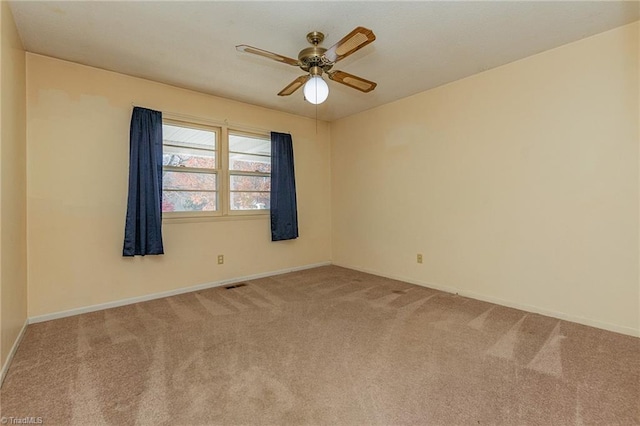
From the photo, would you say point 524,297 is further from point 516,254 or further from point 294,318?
point 294,318

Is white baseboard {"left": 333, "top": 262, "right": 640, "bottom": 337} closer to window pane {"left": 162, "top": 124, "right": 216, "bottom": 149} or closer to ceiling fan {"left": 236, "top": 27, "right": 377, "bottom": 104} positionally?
ceiling fan {"left": 236, "top": 27, "right": 377, "bottom": 104}

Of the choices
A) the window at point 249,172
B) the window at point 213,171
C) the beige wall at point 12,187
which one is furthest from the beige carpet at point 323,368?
the window at point 249,172

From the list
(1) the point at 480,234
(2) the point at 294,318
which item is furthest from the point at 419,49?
(2) the point at 294,318

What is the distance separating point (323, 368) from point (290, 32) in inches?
98.6

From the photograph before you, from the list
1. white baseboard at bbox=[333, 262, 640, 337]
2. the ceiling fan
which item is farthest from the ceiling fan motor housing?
white baseboard at bbox=[333, 262, 640, 337]

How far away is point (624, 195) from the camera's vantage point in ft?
7.68

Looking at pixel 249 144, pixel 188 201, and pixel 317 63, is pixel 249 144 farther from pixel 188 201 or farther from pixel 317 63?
pixel 317 63

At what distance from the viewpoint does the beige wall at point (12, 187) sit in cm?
185

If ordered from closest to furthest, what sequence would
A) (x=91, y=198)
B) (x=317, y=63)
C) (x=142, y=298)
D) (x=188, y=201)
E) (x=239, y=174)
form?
1. (x=317, y=63)
2. (x=91, y=198)
3. (x=142, y=298)
4. (x=188, y=201)
5. (x=239, y=174)

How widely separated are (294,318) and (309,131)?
120 inches

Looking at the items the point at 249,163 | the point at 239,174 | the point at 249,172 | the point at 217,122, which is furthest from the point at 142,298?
the point at 217,122

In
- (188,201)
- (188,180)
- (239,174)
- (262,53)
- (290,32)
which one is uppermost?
(290,32)

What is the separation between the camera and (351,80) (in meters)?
2.41

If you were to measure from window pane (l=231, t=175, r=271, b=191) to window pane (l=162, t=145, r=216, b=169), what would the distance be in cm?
35
